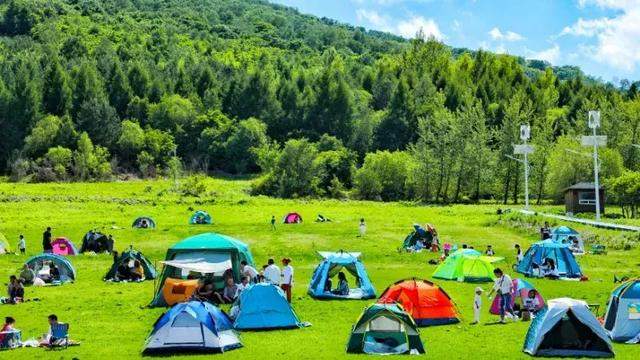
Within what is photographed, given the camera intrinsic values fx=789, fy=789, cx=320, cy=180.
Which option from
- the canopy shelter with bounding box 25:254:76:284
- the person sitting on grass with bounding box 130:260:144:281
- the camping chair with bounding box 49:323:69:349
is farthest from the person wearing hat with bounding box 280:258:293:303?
the canopy shelter with bounding box 25:254:76:284

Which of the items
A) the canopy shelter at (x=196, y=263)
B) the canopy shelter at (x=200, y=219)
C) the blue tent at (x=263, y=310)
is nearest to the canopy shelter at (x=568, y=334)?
the blue tent at (x=263, y=310)

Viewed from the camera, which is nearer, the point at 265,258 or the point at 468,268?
the point at 468,268

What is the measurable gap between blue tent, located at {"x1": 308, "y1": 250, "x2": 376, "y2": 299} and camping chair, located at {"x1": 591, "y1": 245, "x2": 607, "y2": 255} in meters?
20.1

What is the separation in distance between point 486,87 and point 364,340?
12392cm

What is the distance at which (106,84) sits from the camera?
135 metres

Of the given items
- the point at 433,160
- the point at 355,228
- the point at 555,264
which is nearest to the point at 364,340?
the point at 555,264

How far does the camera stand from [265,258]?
45469mm

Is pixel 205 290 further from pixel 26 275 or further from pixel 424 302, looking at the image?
pixel 26 275

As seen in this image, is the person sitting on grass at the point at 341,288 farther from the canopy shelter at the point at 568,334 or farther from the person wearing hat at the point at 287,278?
the canopy shelter at the point at 568,334

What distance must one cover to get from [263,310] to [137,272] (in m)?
13.1

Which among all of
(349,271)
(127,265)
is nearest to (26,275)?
(127,265)

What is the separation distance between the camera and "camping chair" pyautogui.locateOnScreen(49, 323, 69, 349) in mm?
22997

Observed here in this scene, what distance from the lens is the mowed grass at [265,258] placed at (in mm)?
23391

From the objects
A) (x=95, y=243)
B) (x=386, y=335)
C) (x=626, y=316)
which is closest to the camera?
(x=386, y=335)
